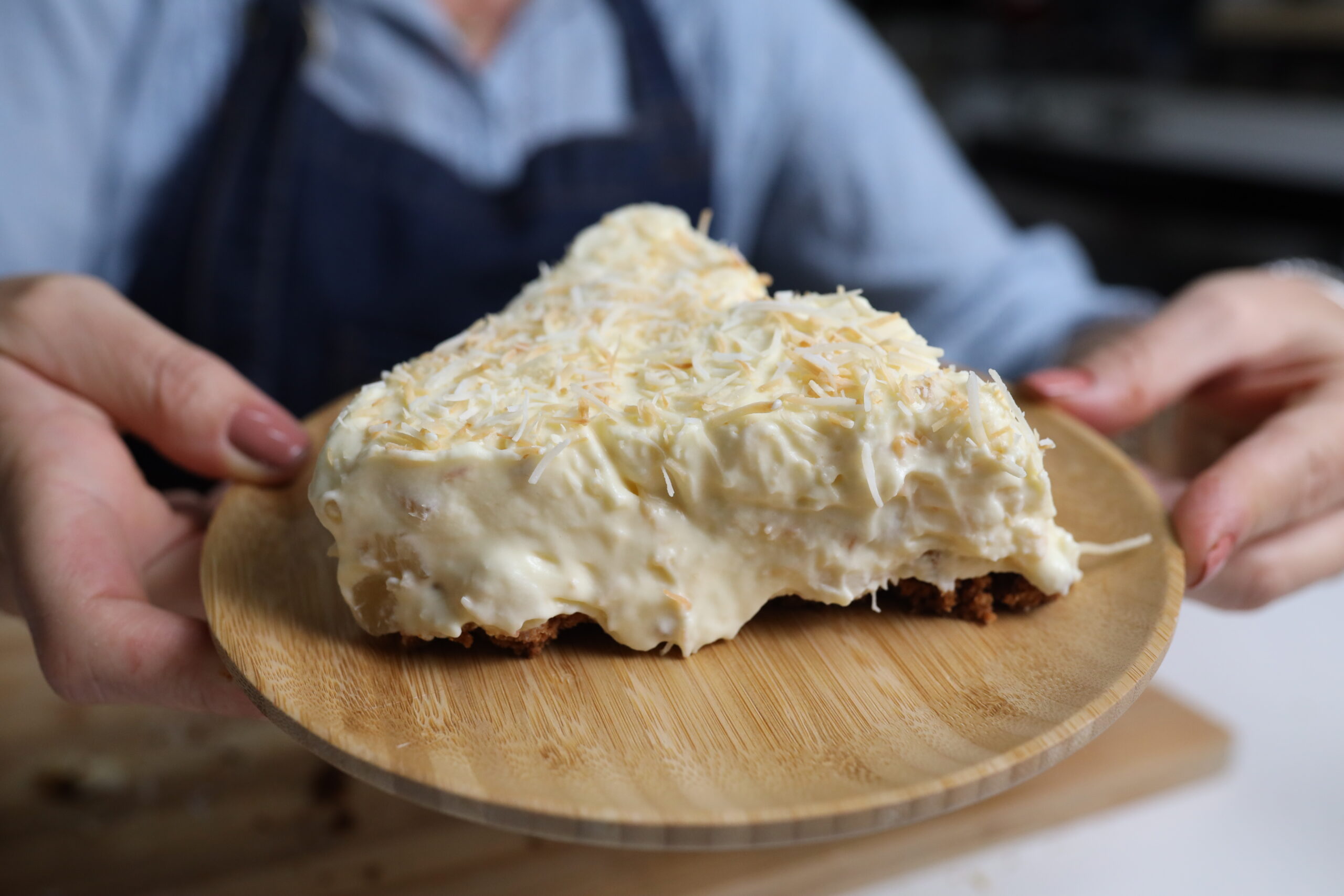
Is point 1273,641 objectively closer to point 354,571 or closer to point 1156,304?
point 1156,304

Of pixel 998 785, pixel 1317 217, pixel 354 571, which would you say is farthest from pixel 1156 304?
pixel 1317 217

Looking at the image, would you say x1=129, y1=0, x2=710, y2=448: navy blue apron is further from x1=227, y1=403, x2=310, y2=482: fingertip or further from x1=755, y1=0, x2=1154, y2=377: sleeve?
x1=227, y1=403, x2=310, y2=482: fingertip

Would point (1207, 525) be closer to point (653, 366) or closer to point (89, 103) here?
point (653, 366)

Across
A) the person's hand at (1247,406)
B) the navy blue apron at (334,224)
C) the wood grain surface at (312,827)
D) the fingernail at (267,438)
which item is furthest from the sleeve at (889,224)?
the fingernail at (267,438)

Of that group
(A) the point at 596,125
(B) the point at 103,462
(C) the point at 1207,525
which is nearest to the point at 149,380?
(B) the point at 103,462

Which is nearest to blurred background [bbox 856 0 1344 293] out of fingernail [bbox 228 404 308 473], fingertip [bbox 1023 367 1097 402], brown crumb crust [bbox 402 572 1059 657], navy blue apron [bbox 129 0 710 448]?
navy blue apron [bbox 129 0 710 448]

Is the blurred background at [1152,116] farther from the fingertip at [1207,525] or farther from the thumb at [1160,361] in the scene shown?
the fingertip at [1207,525]
